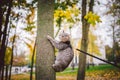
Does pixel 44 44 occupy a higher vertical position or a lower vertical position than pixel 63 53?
higher

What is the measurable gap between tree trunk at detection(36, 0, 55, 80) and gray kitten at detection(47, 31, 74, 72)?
95mm

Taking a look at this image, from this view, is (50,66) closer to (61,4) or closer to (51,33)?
(51,33)

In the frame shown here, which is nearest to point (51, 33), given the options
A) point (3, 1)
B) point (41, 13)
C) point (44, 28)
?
point (44, 28)

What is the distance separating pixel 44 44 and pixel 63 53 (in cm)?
35

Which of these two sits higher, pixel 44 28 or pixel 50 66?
pixel 44 28

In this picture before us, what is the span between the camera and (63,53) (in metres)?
3.74

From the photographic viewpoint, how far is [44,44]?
376cm

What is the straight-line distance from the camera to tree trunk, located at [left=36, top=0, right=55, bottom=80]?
12.0 ft

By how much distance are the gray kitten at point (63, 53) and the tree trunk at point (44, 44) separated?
9 centimetres

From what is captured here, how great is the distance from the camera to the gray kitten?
3.66m

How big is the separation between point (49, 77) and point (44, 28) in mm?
819

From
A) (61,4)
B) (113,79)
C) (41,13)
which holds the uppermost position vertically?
(61,4)

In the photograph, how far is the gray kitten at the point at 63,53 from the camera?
3.66 meters

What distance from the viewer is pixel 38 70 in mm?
3664
